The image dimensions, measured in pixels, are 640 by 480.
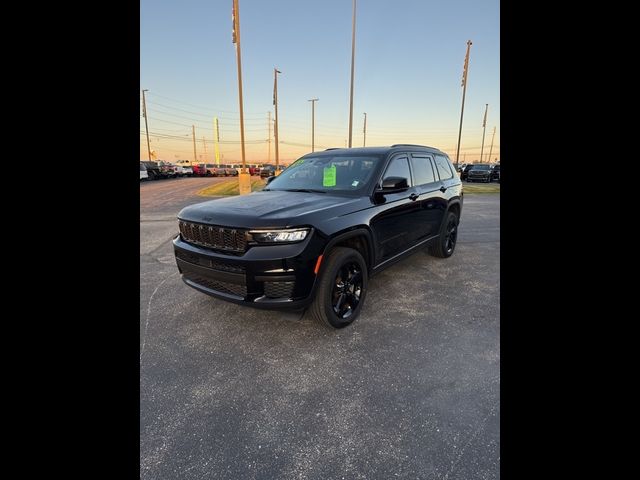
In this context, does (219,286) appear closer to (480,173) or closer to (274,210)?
(274,210)

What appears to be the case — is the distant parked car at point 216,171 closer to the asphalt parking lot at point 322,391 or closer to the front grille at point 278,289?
the asphalt parking lot at point 322,391

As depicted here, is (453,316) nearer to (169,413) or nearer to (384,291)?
(384,291)

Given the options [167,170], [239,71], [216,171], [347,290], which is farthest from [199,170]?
→ [347,290]

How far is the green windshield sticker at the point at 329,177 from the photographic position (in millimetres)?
3992

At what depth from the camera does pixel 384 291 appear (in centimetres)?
438

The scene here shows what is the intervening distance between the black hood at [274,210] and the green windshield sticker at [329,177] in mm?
302

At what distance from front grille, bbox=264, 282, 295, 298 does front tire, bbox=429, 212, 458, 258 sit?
3.45 metres

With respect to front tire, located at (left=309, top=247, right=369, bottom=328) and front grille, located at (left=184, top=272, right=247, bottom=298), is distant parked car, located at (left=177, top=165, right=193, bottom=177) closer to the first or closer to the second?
front grille, located at (left=184, top=272, right=247, bottom=298)

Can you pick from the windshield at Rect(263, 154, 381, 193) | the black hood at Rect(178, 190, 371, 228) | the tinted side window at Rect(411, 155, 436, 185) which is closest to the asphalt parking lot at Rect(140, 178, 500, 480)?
the black hood at Rect(178, 190, 371, 228)

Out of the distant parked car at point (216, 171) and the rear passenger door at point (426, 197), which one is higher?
the distant parked car at point (216, 171)

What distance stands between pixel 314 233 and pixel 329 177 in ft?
4.54

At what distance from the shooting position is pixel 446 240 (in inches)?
229

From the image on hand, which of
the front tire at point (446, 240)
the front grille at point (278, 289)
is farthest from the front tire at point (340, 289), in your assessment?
the front tire at point (446, 240)
